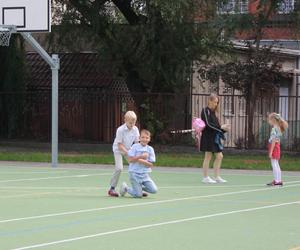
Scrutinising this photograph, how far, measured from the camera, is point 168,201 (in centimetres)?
1264

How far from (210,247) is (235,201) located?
457cm

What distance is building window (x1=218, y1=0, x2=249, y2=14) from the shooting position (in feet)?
89.3

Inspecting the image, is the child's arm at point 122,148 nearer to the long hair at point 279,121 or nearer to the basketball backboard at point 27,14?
the long hair at point 279,121

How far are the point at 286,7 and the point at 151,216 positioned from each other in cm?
1820

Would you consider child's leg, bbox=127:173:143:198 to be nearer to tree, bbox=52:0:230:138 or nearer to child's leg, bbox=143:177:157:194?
child's leg, bbox=143:177:157:194

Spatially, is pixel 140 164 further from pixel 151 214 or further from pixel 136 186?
pixel 151 214

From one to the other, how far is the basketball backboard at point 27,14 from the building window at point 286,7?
9.64 meters

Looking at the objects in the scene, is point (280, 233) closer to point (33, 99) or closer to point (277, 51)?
point (277, 51)

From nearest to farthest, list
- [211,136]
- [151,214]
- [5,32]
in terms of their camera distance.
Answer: [151,214], [211,136], [5,32]

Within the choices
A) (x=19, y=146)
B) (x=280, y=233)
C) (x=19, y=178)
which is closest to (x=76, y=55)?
(x=19, y=146)

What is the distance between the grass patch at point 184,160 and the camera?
2117 cm

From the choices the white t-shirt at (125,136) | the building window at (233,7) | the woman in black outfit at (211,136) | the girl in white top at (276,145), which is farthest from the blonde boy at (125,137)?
the building window at (233,7)

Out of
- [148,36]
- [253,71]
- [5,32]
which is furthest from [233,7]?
[5,32]

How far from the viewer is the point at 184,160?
2262 cm
